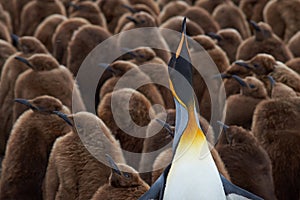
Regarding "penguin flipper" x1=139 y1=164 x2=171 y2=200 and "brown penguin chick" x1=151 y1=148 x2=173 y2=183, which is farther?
"brown penguin chick" x1=151 y1=148 x2=173 y2=183

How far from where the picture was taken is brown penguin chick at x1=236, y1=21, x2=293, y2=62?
5.39 meters

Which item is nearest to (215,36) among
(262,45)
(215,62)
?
(262,45)

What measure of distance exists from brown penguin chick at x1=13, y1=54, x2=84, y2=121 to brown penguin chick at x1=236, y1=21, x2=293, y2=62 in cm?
150

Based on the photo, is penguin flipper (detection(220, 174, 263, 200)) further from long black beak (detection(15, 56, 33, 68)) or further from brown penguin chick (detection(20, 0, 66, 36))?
brown penguin chick (detection(20, 0, 66, 36))

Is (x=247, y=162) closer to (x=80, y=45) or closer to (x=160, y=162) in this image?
(x=160, y=162)

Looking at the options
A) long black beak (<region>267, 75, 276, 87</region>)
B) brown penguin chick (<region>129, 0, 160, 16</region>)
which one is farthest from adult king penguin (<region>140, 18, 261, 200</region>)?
brown penguin chick (<region>129, 0, 160, 16</region>)

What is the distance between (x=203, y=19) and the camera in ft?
21.5

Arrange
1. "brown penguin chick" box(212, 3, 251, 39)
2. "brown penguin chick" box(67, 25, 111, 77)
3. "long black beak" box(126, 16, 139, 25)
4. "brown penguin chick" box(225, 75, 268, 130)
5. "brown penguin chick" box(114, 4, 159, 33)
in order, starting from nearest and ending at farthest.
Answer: "brown penguin chick" box(225, 75, 268, 130), "brown penguin chick" box(67, 25, 111, 77), "long black beak" box(126, 16, 139, 25), "brown penguin chick" box(114, 4, 159, 33), "brown penguin chick" box(212, 3, 251, 39)

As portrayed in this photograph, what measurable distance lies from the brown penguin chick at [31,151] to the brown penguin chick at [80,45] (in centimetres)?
165

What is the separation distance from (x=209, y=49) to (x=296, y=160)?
1692 mm

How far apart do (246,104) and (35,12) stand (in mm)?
3185

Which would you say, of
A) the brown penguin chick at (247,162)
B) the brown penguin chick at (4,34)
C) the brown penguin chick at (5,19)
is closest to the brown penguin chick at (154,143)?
the brown penguin chick at (247,162)

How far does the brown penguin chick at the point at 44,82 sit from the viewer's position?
450 centimetres

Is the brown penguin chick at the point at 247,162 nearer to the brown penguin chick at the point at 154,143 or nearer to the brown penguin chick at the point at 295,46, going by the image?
the brown penguin chick at the point at 154,143
